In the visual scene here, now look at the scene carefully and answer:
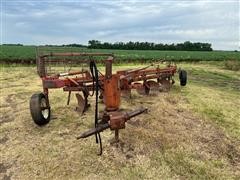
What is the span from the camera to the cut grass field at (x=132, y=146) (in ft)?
17.8

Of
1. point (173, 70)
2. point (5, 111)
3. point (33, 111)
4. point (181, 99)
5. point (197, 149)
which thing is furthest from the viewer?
point (173, 70)

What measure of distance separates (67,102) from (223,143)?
4.04 meters

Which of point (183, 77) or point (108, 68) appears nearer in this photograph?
point (108, 68)

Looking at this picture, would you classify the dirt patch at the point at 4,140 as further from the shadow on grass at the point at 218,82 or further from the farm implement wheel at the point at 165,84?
the shadow on grass at the point at 218,82

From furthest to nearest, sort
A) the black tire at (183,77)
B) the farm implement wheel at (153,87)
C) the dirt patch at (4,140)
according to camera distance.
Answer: the black tire at (183,77) → the farm implement wheel at (153,87) → the dirt patch at (4,140)

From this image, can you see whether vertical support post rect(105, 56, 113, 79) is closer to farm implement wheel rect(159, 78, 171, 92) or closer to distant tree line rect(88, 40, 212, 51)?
farm implement wheel rect(159, 78, 171, 92)

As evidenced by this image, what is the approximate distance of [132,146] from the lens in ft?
20.2

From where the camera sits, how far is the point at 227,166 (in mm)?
5676

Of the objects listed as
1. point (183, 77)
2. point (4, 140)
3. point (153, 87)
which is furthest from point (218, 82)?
point (4, 140)

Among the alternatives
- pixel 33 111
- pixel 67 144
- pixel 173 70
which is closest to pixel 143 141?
pixel 67 144

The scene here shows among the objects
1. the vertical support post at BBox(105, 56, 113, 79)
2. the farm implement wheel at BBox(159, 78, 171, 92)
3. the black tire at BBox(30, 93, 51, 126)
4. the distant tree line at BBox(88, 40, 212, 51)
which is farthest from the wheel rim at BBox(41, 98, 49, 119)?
the distant tree line at BBox(88, 40, 212, 51)

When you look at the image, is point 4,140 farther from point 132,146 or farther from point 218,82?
point 218,82

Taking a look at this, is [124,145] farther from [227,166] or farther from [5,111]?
[5,111]

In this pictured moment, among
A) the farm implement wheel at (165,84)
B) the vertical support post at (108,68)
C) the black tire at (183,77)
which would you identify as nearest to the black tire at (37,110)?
the vertical support post at (108,68)
